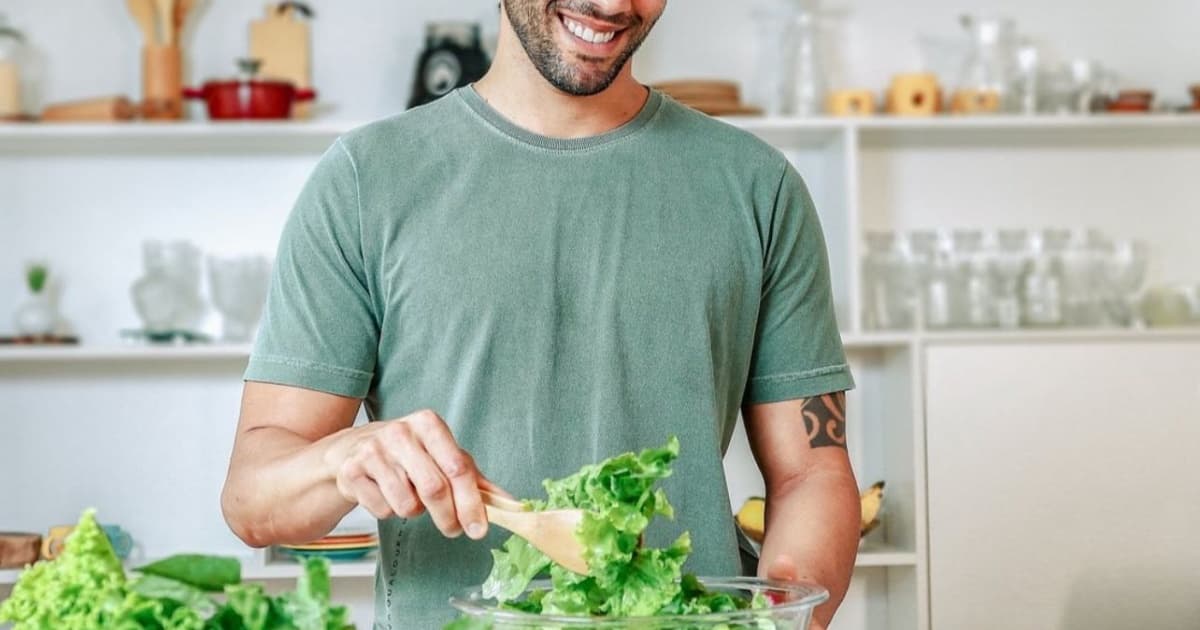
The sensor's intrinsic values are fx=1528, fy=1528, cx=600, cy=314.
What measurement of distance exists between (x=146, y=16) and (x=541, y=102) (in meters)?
2.36

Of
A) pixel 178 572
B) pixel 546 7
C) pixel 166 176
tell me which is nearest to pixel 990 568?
pixel 166 176

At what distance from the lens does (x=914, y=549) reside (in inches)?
137

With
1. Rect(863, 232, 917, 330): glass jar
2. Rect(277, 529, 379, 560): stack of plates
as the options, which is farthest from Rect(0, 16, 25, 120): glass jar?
Rect(863, 232, 917, 330): glass jar

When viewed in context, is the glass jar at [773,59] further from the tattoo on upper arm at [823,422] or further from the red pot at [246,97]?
the tattoo on upper arm at [823,422]

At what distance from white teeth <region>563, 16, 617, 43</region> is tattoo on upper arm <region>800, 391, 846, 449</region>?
1.40 feet

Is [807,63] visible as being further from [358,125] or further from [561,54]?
[561,54]

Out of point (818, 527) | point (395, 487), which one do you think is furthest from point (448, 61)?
point (395, 487)

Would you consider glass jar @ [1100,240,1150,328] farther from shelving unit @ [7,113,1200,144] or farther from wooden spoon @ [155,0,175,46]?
wooden spoon @ [155,0,175,46]

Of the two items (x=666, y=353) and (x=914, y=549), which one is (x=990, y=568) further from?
(x=666, y=353)

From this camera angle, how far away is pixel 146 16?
11.9ft

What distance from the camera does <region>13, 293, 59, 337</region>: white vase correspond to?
3.53 meters

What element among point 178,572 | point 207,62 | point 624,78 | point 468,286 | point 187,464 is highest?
point 207,62

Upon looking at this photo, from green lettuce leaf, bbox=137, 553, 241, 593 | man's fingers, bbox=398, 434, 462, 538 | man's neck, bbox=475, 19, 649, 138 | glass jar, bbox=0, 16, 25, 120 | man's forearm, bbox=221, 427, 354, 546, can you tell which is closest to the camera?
green lettuce leaf, bbox=137, 553, 241, 593

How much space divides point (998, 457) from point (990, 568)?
251mm
